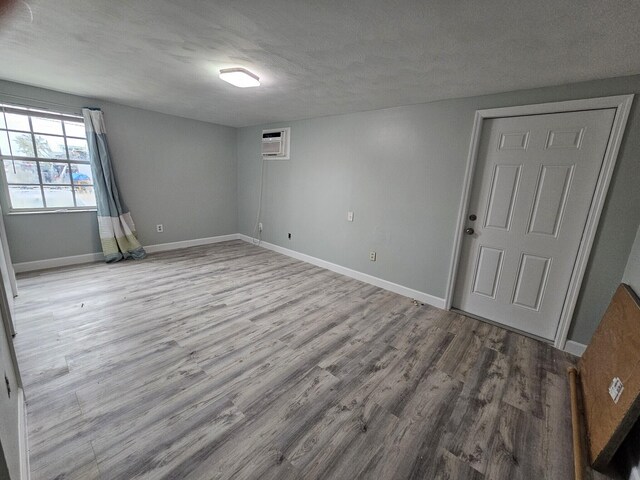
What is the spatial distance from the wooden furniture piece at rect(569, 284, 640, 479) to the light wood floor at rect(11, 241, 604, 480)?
13 cm

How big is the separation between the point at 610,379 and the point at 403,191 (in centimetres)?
226

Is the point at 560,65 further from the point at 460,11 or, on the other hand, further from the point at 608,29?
the point at 460,11

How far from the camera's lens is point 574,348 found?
2.25m

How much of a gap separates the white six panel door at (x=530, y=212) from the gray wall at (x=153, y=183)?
A: 4.34m

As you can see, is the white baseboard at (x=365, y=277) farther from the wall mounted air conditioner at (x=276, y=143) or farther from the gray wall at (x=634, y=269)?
the wall mounted air conditioner at (x=276, y=143)

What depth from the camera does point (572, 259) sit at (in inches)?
88.0

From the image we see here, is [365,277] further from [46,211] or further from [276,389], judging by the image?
[46,211]

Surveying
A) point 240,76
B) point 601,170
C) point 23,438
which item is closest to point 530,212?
point 601,170

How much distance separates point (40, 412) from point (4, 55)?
2855mm

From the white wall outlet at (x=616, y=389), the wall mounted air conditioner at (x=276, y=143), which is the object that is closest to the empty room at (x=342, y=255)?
the white wall outlet at (x=616, y=389)

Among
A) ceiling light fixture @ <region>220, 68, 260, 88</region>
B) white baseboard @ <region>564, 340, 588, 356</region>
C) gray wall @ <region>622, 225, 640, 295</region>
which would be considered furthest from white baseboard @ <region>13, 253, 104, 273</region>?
gray wall @ <region>622, 225, 640, 295</region>

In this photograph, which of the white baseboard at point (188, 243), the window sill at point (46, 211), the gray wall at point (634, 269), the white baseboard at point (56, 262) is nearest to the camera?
the gray wall at point (634, 269)

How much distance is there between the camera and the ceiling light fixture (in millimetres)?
2187

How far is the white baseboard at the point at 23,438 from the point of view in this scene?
1.12 meters
